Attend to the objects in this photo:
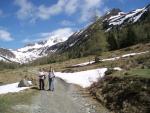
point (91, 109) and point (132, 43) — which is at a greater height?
point (132, 43)

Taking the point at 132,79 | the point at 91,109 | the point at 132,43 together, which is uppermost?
the point at 132,43

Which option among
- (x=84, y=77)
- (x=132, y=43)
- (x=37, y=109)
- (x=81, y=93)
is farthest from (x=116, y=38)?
(x=37, y=109)

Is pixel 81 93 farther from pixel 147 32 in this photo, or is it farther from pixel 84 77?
pixel 147 32

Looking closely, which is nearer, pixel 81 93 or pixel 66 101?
pixel 66 101

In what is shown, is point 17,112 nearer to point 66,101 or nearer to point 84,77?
point 66,101

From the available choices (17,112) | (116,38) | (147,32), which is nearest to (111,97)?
(17,112)

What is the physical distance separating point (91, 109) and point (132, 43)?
134 m

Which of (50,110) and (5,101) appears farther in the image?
(5,101)

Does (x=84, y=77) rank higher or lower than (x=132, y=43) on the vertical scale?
lower

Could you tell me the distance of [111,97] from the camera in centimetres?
2964

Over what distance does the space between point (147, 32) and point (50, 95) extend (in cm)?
12636

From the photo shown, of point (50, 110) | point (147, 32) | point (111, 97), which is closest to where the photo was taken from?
point (50, 110)

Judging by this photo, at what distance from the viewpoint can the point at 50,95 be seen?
35531mm

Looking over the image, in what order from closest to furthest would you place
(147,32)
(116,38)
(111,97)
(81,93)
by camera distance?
(111,97) → (81,93) → (147,32) → (116,38)
